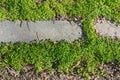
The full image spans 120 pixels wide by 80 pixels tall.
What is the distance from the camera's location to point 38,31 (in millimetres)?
3922

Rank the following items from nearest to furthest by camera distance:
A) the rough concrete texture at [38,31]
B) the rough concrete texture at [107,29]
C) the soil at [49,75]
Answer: the soil at [49,75] → the rough concrete texture at [38,31] → the rough concrete texture at [107,29]

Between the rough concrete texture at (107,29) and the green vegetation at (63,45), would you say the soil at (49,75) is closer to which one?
the green vegetation at (63,45)

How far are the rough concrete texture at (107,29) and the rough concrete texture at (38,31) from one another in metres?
0.24

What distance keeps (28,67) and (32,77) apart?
12 centimetres

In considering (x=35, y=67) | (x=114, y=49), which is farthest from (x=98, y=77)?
(x=35, y=67)

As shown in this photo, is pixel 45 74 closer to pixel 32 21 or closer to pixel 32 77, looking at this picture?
pixel 32 77

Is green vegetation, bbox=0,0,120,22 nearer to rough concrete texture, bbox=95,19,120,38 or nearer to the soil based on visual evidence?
rough concrete texture, bbox=95,19,120,38

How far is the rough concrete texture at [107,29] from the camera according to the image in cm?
404

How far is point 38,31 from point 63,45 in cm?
33

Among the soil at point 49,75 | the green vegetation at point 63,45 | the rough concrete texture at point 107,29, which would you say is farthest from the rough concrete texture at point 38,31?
the soil at point 49,75

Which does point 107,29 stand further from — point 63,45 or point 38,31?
point 38,31

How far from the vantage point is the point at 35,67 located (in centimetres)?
380

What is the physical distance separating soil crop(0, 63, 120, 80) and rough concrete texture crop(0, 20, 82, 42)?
349 millimetres

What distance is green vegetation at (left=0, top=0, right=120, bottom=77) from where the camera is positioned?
3.81 meters
